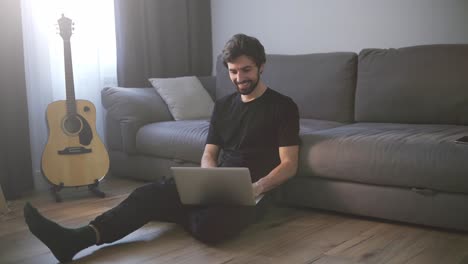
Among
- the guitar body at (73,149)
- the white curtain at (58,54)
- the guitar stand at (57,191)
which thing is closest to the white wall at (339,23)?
the white curtain at (58,54)

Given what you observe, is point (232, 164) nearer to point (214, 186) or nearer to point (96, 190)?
point (214, 186)

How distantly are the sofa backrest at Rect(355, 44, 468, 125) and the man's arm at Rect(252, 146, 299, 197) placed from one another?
85cm

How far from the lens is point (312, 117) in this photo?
3.05m

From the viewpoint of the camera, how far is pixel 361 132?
2389mm

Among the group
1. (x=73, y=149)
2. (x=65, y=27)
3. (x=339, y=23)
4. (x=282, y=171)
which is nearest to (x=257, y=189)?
(x=282, y=171)

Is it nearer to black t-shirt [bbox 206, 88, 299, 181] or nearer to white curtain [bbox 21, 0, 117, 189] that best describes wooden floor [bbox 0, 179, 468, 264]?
black t-shirt [bbox 206, 88, 299, 181]

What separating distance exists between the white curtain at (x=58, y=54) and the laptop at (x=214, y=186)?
157 centimetres

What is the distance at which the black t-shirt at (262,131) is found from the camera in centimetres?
221

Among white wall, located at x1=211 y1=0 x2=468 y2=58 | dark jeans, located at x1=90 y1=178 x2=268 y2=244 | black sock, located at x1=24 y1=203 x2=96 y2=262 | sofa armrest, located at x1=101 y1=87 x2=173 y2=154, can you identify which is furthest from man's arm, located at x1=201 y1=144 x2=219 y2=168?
white wall, located at x1=211 y1=0 x2=468 y2=58

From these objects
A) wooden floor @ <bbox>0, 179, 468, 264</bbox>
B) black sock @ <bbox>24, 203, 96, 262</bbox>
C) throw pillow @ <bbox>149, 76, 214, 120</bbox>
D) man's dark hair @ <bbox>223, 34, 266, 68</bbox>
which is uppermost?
man's dark hair @ <bbox>223, 34, 266, 68</bbox>

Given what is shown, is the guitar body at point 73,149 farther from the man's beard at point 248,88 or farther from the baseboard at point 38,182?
the man's beard at point 248,88

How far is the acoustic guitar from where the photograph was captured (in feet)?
9.39

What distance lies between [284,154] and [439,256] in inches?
28.5

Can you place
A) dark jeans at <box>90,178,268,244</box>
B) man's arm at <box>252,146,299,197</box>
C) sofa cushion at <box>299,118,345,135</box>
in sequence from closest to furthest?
1. dark jeans at <box>90,178,268,244</box>
2. man's arm at <box>252,146,299,197</box>
3. sofa cushion at <box>299,118,345,135</box>
